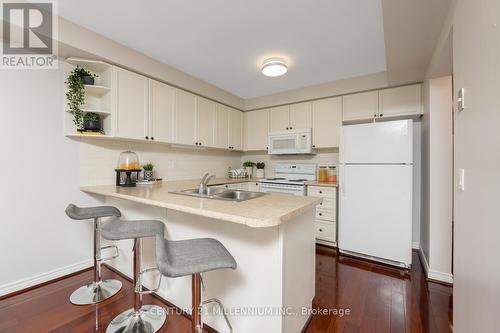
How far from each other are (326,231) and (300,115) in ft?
6.12

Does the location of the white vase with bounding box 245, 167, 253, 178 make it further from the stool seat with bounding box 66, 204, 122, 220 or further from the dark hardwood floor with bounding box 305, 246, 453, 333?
the stool seat with bounding box 66, 204, 122, 220

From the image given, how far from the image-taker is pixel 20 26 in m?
1.68

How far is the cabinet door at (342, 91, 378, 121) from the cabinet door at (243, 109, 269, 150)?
135cm

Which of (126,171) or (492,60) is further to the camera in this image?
(126,171)

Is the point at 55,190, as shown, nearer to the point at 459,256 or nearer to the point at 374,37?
the point at 459,256

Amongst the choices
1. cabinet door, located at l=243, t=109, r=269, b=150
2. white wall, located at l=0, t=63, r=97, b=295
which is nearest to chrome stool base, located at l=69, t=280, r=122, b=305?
white wall, located at l=0, t=63, r=97, b=295

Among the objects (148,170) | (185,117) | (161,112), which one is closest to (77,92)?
(161,112)

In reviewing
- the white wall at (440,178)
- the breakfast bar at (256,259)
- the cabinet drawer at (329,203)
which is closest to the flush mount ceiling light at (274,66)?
the white wall at (440,178)

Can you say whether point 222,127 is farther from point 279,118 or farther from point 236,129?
point 279,118

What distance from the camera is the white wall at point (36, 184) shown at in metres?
1.86

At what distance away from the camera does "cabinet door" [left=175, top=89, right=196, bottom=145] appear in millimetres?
2911

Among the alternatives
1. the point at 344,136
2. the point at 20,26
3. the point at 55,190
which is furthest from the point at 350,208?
the point at 20,26

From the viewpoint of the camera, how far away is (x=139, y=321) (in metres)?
1.51

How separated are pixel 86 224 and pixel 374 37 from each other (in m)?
3.58
